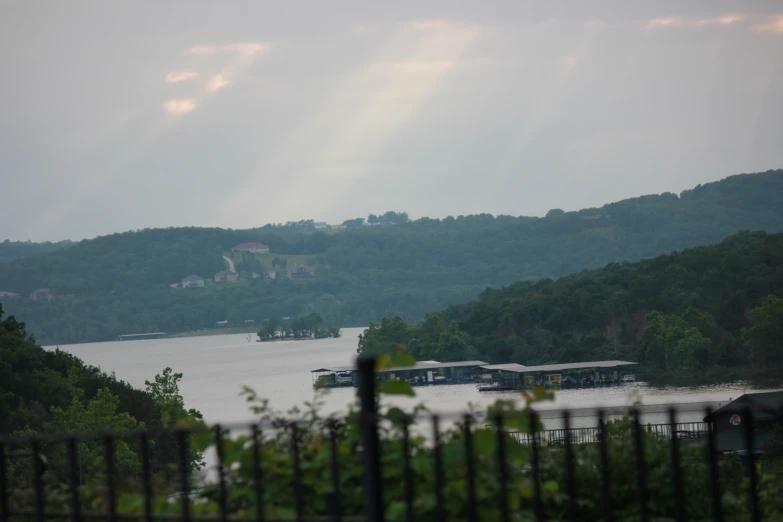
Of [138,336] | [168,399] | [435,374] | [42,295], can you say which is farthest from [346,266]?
[168,399]

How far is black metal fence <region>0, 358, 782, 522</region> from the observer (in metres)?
3.36

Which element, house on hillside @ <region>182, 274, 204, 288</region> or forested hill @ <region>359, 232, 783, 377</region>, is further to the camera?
house on hillside @ <region>182, 274, 204, 288</region>

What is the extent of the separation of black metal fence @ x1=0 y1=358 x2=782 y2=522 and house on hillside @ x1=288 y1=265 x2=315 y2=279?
169m

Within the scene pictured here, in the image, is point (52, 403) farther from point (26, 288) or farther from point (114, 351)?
point (26, 288)

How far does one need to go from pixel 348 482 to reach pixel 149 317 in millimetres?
153336

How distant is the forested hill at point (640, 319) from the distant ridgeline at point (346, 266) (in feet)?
138

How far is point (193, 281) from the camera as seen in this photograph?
15850cm

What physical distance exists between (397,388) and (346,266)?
16973 cm

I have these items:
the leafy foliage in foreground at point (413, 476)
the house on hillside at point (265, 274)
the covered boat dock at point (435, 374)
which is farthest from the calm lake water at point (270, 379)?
the house on hillside at point (265, 274)

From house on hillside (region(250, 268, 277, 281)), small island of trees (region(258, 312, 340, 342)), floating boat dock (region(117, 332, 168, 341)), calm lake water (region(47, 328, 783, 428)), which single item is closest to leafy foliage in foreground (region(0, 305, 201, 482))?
calm lake water (region(47, 328, 783, 428))

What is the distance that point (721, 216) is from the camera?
6452 inches

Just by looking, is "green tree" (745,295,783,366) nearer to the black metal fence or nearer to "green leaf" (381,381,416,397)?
the black metal fence

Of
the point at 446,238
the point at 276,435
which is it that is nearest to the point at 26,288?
the point at 446,238

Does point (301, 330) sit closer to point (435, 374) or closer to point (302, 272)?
point (302, 272)
